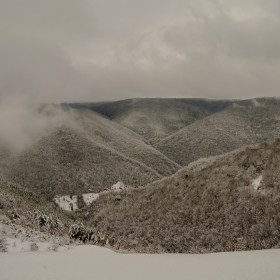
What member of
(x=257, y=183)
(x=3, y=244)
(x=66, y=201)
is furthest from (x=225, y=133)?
(x=3, y=244)

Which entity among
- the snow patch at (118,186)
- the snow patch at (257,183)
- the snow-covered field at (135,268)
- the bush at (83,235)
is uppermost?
the snow patch at (257,183)

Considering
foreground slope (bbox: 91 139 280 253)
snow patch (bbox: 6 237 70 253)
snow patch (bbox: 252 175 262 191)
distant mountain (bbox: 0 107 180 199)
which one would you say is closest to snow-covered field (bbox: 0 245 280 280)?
snow patch (bbox: 6 237 70 253)

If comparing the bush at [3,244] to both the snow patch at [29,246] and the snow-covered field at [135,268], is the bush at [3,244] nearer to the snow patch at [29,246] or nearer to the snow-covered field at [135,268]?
the snow patch at [29,246]

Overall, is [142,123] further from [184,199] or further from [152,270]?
[152,270]

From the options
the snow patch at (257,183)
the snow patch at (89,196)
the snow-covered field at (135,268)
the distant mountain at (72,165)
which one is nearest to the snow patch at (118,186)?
the distant mountain at (72,165)

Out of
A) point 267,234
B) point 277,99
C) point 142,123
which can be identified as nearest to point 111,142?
point 142,123

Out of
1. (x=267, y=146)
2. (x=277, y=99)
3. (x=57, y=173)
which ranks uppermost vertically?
(x=277, y=99)

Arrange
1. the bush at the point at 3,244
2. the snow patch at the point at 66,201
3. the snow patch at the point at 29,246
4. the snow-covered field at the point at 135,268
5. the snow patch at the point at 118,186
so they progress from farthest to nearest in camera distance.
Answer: the snow patch at the point at 118,186
the snow patch at the point at 66,201
the snow patch at the point at 29,246
the bush at the point at 3,244
the snow-covered field at the point at 135,268
